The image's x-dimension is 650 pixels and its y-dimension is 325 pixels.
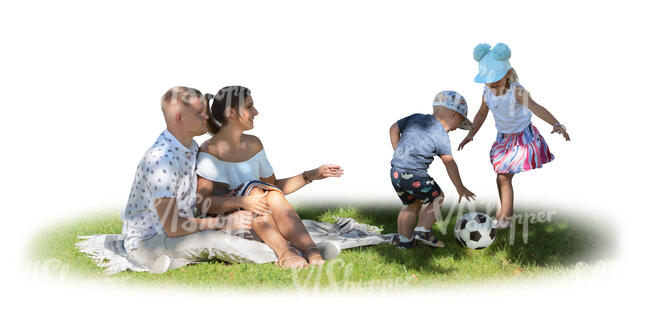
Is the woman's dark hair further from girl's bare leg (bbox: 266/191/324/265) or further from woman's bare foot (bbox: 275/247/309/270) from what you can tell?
woman's bare foot (bbox: 275/247/309/270)

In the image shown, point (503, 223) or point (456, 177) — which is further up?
point (456, 177)

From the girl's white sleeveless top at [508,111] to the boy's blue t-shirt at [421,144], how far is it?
0.87 m

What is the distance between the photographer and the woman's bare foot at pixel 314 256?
6.96 m

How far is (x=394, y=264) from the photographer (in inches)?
279

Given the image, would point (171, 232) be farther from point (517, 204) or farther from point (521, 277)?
point (517, 204)

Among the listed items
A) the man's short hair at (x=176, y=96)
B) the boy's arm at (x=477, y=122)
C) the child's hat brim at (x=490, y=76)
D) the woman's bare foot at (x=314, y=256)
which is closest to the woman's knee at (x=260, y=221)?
the woman's bare foot at (x=314, y=256)

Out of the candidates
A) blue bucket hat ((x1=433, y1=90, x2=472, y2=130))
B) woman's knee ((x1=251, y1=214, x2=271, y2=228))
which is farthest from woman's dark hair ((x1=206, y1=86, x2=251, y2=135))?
blue bucket hat ((x1=433, y1=90, x2=472, y2=130))

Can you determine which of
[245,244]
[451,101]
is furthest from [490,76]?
[245,244]

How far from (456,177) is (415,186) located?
464 mm

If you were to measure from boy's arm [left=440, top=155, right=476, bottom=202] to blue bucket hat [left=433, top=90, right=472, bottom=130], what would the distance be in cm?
56

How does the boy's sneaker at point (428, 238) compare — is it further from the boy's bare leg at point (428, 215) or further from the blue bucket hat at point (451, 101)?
the blue bucket hat at point (451, 101)

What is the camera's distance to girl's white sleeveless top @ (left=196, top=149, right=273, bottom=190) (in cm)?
729

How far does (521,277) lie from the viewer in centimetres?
665

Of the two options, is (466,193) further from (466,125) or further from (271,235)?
(271,235)
